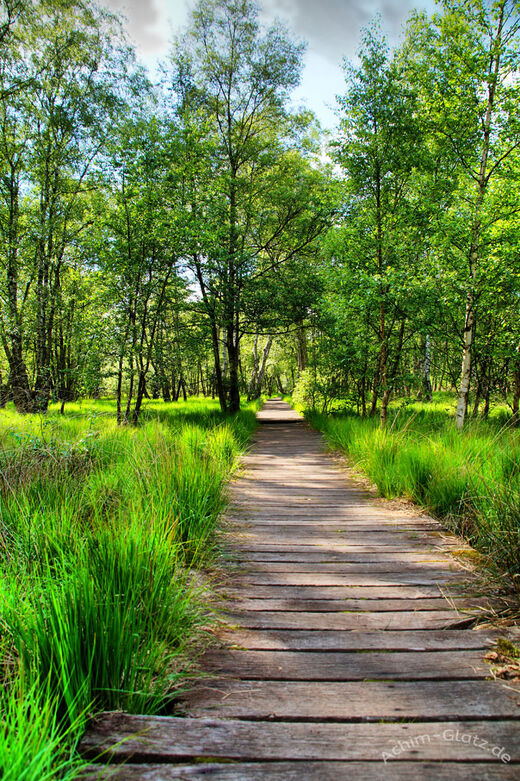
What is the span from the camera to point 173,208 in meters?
9.38

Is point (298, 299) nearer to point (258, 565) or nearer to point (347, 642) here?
point (258, 565)

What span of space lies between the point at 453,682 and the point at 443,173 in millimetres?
8819

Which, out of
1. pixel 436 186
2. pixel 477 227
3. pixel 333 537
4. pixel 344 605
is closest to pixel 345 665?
pixel 344 605

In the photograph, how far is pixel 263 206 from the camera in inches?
530

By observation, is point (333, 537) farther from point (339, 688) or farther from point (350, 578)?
point (339, 688)

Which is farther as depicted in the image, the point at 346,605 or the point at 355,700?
the point at 346,605

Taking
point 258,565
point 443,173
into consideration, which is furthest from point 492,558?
point 443,173

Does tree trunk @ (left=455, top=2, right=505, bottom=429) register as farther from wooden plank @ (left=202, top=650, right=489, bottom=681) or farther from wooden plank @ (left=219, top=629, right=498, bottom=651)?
wooden plank @ (left=202, top=650, right=489, bottom=681)

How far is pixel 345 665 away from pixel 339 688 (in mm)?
146

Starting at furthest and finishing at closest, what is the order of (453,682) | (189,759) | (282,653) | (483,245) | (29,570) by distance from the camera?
(483,245), (29,570), (282,653), (453,682), (189,759)

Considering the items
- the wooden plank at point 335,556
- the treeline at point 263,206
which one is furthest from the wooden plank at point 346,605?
the treeline at point 263,206

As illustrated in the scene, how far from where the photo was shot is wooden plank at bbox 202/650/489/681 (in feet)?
4.99

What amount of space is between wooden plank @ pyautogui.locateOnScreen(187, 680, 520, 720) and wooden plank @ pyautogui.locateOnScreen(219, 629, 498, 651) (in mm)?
224

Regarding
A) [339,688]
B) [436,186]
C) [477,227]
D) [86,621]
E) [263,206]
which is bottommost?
[339,688]
